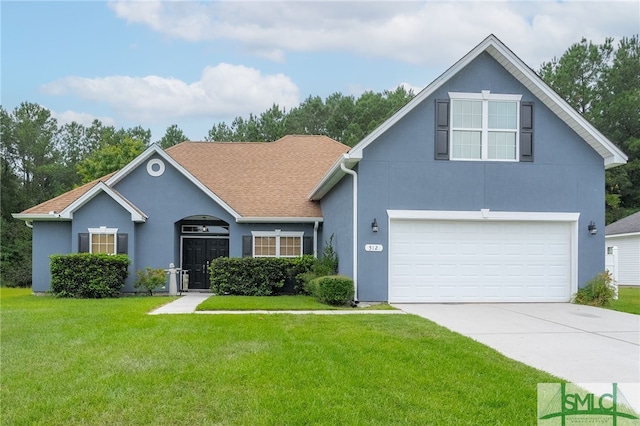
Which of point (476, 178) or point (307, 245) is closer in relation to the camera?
point (476, 178)

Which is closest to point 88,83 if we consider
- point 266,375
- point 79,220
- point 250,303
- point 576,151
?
point 79,220

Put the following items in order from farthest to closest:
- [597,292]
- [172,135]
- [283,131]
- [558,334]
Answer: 1. [172,135]
2. [283,131]
3. [597,292]
4. [558,334]

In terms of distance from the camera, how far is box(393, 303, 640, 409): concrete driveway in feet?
21.7

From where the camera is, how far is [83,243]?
17.1 meters

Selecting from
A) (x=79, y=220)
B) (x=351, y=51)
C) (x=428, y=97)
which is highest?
(x=351, y=51)

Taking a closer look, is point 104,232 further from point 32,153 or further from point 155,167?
point 32,153

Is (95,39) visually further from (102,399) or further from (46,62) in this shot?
(102,399)

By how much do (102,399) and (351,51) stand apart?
18864 mm

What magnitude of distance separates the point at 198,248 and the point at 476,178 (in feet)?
33.6

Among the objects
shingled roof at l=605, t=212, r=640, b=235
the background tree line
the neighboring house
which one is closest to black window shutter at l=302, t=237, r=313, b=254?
the neighboring house

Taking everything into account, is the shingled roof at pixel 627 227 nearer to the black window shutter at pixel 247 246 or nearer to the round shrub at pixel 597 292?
the round shrub at pixel 597 292

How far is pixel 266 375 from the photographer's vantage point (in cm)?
606

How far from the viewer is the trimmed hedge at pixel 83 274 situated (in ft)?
52.9

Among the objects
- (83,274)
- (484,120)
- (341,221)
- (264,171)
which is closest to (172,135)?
(264,171)
